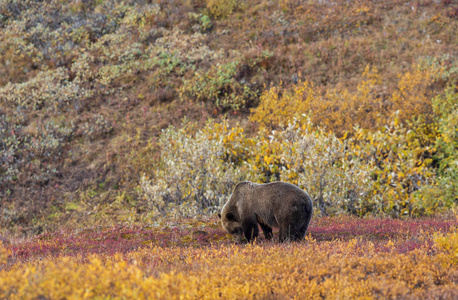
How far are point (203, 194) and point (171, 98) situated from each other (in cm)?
1063

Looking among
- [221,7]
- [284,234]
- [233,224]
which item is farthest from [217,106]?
[284,234]

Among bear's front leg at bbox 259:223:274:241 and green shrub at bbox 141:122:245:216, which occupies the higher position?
bear's front leg at bbox 259:223:274:241

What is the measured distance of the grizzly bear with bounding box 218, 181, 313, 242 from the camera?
7.97 meters

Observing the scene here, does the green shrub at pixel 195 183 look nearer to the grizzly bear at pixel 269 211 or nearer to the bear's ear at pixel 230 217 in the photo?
the bear's ear at pixel 230 217

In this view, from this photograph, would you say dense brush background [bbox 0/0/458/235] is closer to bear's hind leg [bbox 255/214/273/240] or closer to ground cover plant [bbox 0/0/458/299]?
ground cover plant [bbox 0/0/458/299]

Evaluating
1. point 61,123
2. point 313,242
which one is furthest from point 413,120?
point 61,123

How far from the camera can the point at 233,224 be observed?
9.53 meters

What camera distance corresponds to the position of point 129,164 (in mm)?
19625

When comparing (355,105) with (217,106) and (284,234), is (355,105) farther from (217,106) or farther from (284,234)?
(284,234)

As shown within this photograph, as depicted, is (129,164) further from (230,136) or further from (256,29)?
(256,29)

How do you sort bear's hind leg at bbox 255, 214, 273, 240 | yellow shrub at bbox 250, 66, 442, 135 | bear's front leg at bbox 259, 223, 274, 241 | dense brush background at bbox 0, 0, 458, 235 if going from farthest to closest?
yellow shrub at bbox 250, 66, 442, 135 < dense brush background at bbox 0, 0, 458, 235 < bear's front leg at bbox 259, 223, 274, 241 < bear's hind leg at bbox 255, 214, 273, 240

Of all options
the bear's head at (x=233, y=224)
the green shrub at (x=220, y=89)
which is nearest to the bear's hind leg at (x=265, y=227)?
the bear's head at (x=233, y=224)

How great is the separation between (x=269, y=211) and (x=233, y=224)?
1.37 metres

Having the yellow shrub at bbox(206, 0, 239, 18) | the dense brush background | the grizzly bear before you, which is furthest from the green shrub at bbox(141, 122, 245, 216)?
the yellow shrub at bbox(206, 0, 239, 18)
